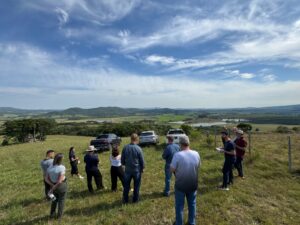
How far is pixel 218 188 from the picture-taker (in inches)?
344

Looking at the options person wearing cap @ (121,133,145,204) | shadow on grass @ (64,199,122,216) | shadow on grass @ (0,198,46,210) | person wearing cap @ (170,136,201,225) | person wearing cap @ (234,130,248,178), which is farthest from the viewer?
person wearing cap @ (234,130,248,178)

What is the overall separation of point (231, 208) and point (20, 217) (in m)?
5.76

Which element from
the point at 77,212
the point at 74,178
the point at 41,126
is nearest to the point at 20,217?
the point at 77,212

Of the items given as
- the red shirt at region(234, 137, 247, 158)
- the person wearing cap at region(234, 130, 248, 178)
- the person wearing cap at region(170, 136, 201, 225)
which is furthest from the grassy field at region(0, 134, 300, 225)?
the person wearing cap at region(170, 136, 201, 225)

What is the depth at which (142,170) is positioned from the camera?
7391 mm

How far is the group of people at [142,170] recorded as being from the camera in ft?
17.9

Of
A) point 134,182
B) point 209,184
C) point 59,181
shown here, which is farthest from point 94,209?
point 209,184

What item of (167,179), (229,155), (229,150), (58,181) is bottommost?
(167,179)

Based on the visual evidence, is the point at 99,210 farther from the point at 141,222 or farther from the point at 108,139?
the point at 108,139

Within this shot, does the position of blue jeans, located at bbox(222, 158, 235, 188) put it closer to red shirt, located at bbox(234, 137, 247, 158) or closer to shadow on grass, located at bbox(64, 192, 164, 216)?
red shirt, located at bbox(234, 137, 247, 158)

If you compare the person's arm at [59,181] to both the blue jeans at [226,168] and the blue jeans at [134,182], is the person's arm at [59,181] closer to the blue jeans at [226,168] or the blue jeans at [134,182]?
the blue jeans at [134,182]

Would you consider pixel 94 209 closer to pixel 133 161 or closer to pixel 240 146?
pixel 133 161

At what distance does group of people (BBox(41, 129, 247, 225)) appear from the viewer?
17.9 ft

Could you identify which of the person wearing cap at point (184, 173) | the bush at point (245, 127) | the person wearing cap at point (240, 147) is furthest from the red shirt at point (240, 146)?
the bush at point (245, 127)
